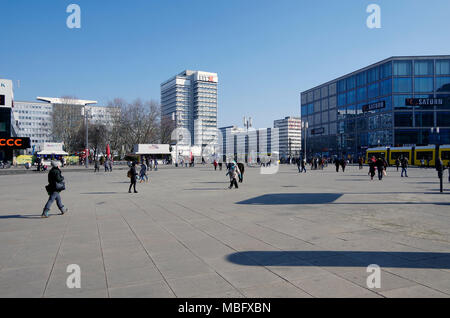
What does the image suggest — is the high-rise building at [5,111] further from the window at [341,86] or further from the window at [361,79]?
the window at [361,79]

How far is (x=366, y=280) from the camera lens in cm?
414

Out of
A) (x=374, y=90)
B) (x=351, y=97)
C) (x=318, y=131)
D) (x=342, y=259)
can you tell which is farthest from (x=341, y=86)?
(x=342, y=259)

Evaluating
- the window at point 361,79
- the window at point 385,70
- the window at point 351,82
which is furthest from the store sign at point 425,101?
the window at point 351,82

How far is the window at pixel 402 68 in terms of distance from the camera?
60969mm

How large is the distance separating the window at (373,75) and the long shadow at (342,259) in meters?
68.4

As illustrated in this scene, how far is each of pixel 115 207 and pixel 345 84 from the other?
74.8 meters

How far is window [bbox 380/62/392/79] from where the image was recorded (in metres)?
61.6

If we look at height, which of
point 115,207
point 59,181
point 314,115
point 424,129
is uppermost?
point 314,115

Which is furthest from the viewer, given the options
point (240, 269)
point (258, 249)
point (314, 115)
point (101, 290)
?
point (314, 115)

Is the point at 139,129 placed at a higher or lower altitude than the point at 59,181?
higher

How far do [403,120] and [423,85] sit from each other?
7.65 meters

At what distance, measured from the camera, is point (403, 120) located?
60.8 metres

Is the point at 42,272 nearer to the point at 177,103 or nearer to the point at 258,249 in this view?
the point at 258,249
